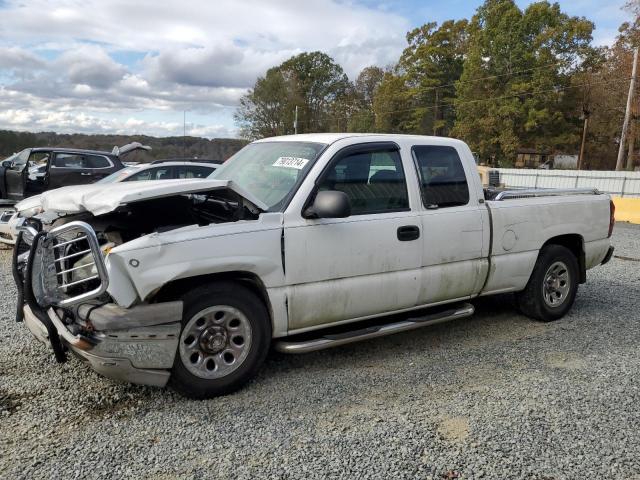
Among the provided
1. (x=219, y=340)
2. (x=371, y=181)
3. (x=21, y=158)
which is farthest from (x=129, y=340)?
(x=21, y=158)

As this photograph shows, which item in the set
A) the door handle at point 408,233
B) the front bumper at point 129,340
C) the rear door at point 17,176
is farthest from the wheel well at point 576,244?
the rear door at point 17,176

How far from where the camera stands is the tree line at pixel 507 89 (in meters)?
42.4

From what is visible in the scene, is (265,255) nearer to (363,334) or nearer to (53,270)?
(363,334)

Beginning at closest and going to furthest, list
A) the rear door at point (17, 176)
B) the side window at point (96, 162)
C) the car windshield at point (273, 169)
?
the car windshield at point (273, 169) < the rear door at point (17, 176) < the side window at point (96, 162)

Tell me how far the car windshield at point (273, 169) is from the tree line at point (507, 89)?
39995mm

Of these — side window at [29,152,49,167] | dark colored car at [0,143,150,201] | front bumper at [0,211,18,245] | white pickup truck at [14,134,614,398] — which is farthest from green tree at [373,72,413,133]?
white pickup truck at [14,134,614,398]

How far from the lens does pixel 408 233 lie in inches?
166

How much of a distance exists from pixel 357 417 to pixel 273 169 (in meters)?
2.04

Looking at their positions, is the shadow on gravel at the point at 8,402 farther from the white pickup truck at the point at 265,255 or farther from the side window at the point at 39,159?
the side window at the point at 39,159

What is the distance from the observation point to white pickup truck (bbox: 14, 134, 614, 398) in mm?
3270

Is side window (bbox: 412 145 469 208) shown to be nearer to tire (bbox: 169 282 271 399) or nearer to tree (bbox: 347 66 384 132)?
tire (bbox: 169 282 271 399)

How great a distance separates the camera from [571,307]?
5.88 meters

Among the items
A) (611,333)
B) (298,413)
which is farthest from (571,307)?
(298,413)

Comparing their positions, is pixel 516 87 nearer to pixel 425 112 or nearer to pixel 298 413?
pixel 425 112
